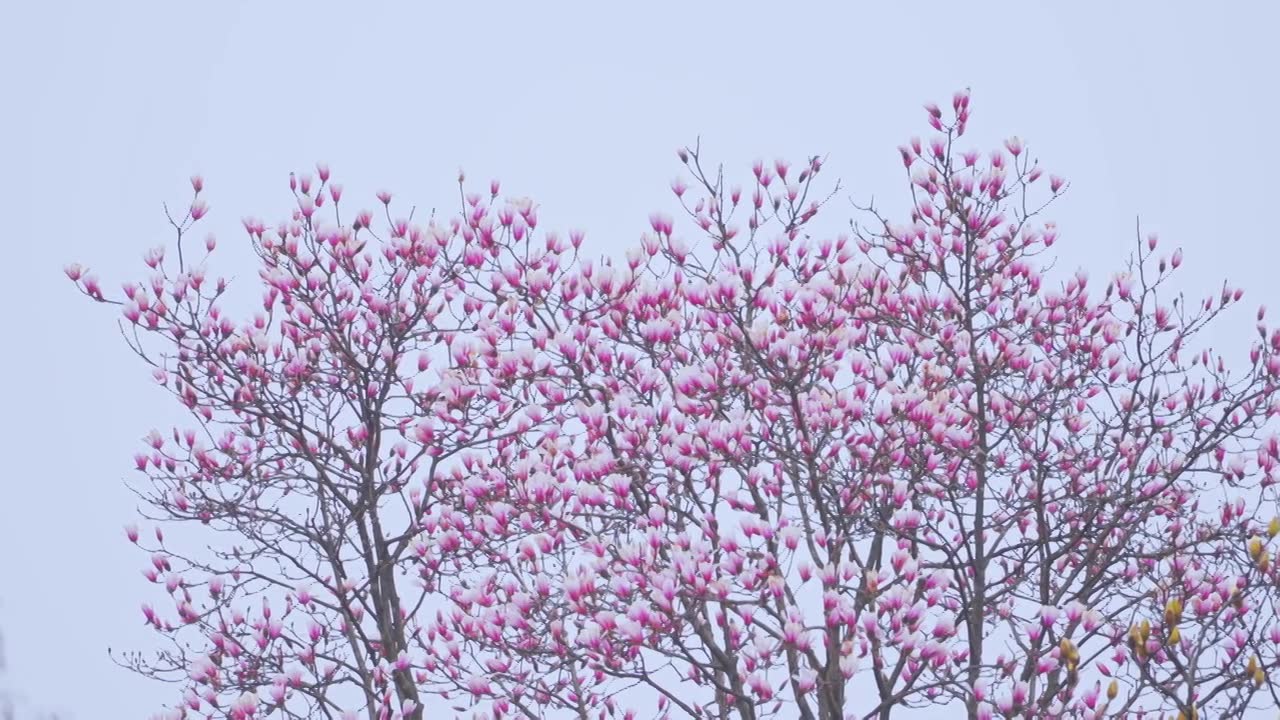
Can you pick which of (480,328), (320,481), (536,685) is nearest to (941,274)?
(480,328)

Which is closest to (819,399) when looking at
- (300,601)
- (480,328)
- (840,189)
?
(840,189)

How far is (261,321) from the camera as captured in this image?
31.0ft

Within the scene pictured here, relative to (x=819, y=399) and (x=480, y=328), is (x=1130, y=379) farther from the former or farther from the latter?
(x=480, y=328)

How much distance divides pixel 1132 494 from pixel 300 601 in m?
5.45

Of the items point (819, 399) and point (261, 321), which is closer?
point (819, 399)

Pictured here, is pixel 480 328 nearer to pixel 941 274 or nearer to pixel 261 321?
pixel 261 321

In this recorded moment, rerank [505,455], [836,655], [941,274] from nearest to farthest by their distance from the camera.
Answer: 1. [836,655]
2. [941,274]
3. [505,455]

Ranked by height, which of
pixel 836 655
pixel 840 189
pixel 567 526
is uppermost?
pixel 840 189

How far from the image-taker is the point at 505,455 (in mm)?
9180

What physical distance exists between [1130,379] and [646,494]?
332 cm

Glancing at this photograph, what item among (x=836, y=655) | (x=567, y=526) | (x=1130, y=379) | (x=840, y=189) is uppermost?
(x=840, y=189)

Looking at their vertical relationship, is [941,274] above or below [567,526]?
above

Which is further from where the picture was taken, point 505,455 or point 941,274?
point 505,455

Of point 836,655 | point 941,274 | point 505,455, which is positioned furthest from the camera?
point 505,455
